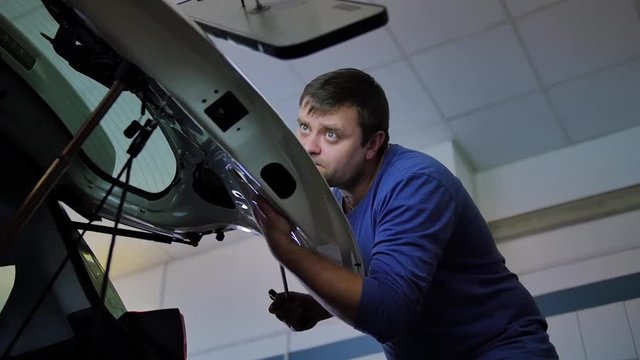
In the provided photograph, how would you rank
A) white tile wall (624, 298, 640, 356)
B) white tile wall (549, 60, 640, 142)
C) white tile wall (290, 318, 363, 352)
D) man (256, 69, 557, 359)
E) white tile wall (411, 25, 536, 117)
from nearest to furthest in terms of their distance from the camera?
man (256, 69, 557, 359)
white tile wall (624, 298, 640, 356)
white tile wall (411, 25, 536, 117)
white tile wall (549, 60, 640, 142)
white tile wall (290, 318, 363, 352)

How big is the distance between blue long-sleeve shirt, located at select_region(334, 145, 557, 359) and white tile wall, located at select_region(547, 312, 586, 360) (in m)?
2.17

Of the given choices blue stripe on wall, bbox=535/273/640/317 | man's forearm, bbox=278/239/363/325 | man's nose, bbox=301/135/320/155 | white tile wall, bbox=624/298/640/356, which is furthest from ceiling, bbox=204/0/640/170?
man's forearm, bbox=278/239/363/325

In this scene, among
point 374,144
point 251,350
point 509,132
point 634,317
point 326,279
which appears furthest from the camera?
point 251,350

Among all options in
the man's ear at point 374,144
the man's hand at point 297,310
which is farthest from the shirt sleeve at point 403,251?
the man's hand at point 297,310

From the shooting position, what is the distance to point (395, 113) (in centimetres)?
373

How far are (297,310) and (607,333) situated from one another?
233cm

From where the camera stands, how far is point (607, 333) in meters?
3.26

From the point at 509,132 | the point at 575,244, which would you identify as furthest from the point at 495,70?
the point at 575,244

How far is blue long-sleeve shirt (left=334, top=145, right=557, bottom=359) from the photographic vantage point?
111cm

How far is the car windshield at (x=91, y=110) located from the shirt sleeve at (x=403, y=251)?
1.18 ft

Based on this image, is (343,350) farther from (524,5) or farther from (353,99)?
(353,99)

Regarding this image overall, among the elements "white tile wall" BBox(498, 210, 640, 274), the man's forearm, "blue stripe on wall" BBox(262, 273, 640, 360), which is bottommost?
"blue stripe on wall" BBox(262, 273, 640, 360)

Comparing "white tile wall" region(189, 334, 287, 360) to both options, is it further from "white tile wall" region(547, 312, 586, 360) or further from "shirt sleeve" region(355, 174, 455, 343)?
"shirt sleeve" region(355, 174, 455, 343)

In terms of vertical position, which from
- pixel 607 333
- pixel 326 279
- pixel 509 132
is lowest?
pixel 607 333
